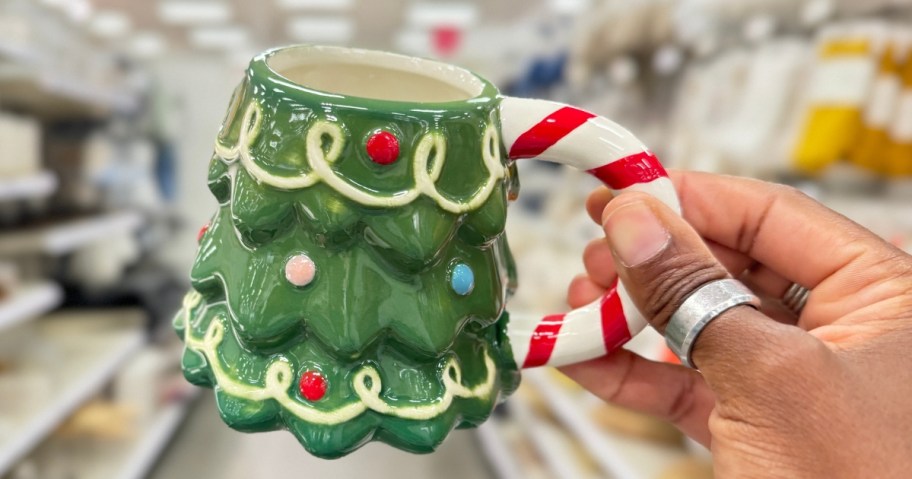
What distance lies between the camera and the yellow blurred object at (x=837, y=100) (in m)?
1.22

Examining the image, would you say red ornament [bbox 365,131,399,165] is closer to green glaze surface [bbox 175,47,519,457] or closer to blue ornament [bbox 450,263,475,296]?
green glaze surface [bbox 175,47,519,457]

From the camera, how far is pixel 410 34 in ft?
26.3

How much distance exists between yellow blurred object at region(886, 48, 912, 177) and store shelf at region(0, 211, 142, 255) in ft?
7.27

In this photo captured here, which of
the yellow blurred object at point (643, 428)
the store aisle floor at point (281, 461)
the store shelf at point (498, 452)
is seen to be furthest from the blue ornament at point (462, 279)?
the store aisle floor at point (281, 461)

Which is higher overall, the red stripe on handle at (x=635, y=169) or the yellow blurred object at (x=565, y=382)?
the red stripe on handle at (x=635, y=169)

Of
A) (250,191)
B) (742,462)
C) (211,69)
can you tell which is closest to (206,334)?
(250,191)

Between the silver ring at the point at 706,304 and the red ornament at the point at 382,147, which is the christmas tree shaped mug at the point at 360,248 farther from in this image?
the silver ring at the point at 706,304

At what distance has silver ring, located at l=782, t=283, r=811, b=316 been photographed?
79 cm

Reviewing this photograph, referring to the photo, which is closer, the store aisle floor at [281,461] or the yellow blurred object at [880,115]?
the yellow blurred object at [880,115]

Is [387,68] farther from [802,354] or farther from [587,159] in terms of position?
[802,354]

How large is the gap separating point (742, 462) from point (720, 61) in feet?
4.58

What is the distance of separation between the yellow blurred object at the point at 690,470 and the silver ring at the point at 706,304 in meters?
1.11

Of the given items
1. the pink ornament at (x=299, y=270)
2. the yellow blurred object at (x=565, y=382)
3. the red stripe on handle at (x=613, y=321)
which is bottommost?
the yellow blurred object at (x=565, y=382)

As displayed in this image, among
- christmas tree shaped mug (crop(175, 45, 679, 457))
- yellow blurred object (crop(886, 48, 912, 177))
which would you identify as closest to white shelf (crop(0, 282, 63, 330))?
christmas tree shaped mug (crop(175, 45, 679, 457))
